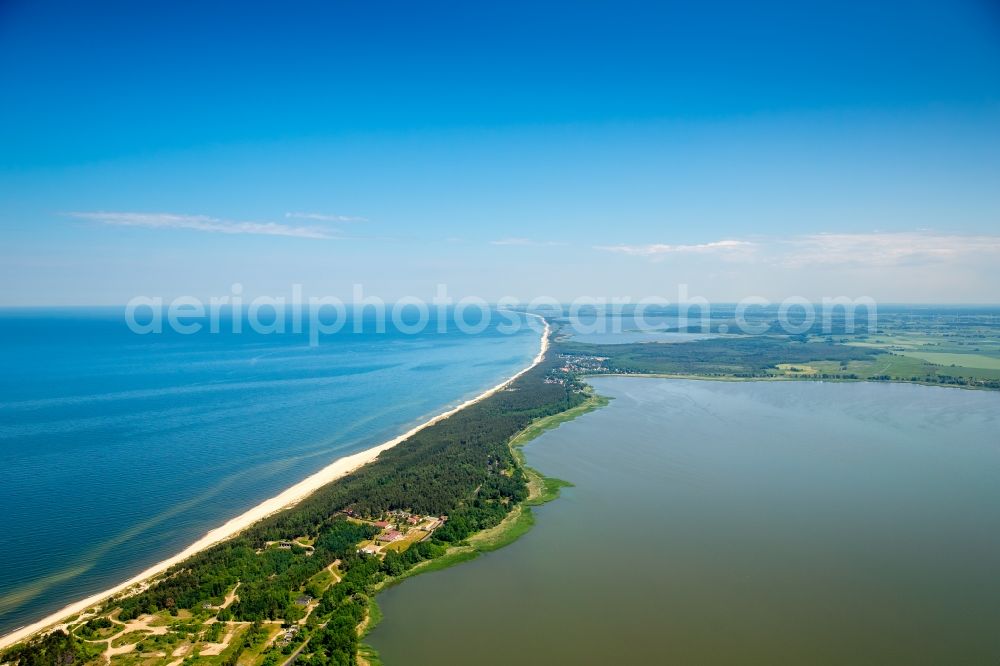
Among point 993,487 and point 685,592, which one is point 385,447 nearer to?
point 685,592

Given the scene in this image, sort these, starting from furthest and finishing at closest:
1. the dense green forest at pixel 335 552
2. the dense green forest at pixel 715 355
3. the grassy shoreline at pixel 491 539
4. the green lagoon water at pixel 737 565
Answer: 1. the dense green forest at pixel 715 355
2. the grassy shoreline at pixel 491 539
3. the green lagoon water at pixel 737 565
4. the dense green forest at pixel 335 552

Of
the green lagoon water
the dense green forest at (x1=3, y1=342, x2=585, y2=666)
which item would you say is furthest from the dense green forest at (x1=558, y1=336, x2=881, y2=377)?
the dense green forest at (x1=3, y1=342, x2=585, y2=666)

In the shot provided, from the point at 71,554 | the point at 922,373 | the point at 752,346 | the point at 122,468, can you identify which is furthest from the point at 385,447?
the point at 752,346

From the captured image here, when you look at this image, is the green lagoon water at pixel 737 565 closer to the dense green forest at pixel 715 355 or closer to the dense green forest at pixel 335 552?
the dense green forest at pixel 335 552

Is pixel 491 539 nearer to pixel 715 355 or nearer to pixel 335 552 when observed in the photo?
pixel 335 552

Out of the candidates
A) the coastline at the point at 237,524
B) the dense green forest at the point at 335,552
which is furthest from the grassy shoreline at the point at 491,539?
the coastline at the point at 237,524

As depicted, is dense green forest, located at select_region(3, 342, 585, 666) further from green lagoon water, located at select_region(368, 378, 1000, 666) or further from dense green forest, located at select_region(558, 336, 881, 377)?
dense green forest, located at select_region(558, 336, 881, 377)
